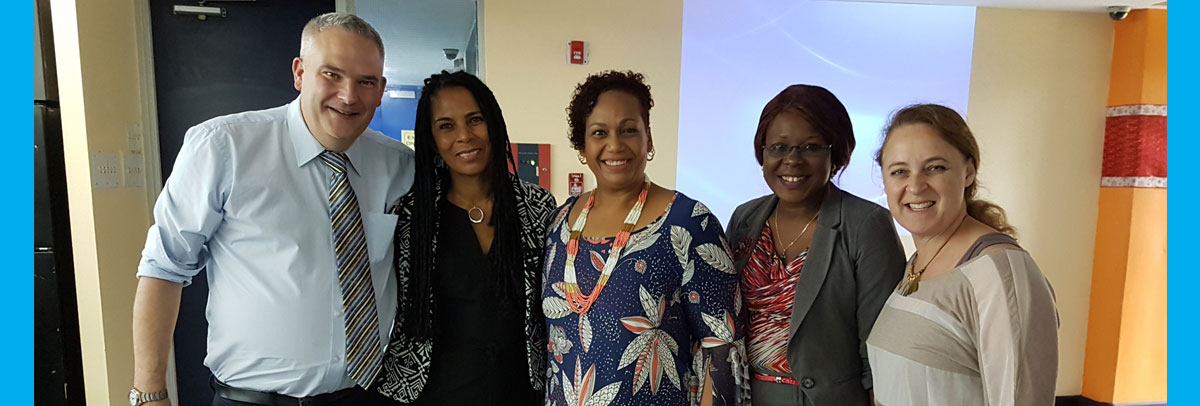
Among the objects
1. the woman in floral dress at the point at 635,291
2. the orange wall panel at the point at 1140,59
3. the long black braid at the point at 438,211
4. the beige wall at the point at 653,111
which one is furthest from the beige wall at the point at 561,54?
the orange wall panel at the point at 1140,59

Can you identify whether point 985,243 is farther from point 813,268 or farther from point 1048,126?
point 1048,126

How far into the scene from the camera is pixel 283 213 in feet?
4.94

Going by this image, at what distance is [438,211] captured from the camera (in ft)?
5.32

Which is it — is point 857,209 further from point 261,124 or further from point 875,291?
point 261,124

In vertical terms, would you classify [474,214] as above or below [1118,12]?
below

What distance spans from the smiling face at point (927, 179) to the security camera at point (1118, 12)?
3.86m

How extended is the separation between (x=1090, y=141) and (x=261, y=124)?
16.7 ft

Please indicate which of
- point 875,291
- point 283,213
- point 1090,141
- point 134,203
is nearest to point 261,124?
point 283,213

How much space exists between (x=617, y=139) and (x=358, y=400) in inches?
40.6

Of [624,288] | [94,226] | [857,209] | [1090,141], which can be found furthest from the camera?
[1090,141]

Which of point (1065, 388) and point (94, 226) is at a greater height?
point (94, 226)

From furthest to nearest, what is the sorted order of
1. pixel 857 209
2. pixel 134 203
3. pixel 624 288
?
1. pixel 134 203
2. pixel 857 209
3. pixel 624 288

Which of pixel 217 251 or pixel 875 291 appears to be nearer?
pixel 875 291

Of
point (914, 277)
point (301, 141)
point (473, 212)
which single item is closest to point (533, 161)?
point (473, 212)
